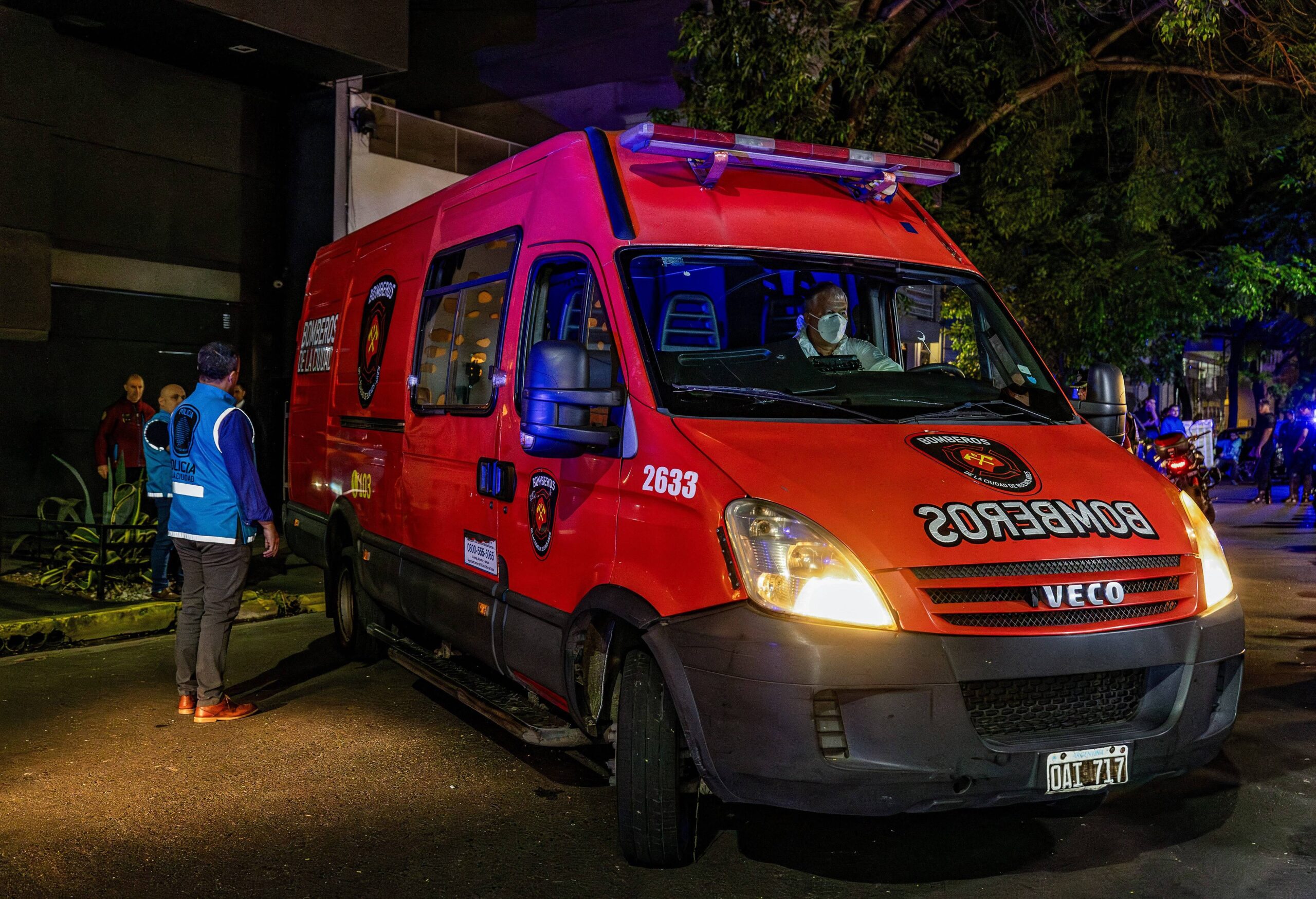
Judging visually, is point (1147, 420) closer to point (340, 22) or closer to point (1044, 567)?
point (340, 22)

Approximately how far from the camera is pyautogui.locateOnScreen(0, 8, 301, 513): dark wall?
1239cm

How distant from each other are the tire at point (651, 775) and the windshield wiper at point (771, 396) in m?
0.94

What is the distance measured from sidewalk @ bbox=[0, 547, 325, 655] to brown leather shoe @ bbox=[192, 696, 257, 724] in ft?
4.95

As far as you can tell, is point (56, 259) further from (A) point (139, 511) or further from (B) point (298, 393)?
(B) point (298, 393)

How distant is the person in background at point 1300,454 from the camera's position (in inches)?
845

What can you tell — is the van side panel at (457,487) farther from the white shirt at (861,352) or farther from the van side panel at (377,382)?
the white shirt at (861,352)

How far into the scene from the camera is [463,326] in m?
5.90

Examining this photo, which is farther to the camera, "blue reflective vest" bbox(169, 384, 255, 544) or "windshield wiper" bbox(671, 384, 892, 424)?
"blue reflective vest" bbox(169, 384, 255, 544)

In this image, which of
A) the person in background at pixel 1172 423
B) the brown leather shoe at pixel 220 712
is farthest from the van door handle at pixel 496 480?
the person in background at pixel 1172 423

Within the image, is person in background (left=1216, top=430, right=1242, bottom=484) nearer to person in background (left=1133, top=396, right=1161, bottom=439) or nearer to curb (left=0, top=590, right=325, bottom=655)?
person in background (left=1133, top=396, right=1161, bottom=439)

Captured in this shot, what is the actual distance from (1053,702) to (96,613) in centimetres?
713

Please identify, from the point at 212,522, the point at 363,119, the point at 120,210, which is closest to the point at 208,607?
the point at 212,522

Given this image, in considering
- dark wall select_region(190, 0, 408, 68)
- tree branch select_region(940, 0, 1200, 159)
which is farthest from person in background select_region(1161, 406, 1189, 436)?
dark wall select_region(190, 0, 408, 68)

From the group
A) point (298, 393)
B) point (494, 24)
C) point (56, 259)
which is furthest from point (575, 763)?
point (494, 24)
